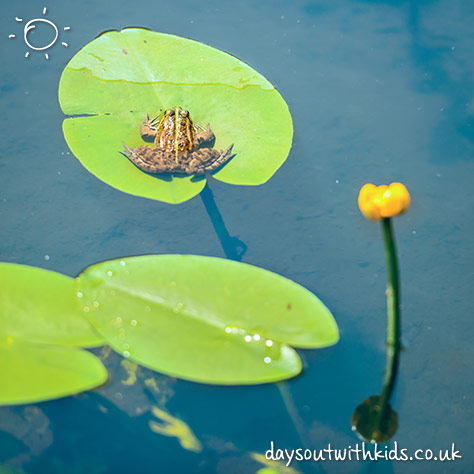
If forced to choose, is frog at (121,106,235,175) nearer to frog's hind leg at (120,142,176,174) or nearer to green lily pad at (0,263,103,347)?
frog's hind leg at (120,142,176,174)

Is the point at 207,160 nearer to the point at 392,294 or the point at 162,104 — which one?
the point at 162,104

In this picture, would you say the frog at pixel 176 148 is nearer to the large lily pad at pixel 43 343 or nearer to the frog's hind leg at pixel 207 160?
the frog's hind leg at pixel 207 160

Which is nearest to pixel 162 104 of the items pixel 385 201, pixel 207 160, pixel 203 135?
pixel 203 135

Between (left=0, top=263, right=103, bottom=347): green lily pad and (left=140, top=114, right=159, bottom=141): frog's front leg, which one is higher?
(left=140, top=114, right=159, bottom=141): frog's front leg

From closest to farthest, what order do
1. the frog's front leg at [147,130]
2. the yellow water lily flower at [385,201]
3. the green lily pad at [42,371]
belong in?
the yellow water lily flower at [385,201]
the green lily pad at [42,371]
the frog's front leg at [147,130]

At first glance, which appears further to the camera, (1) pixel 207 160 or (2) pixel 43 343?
(1) pixel 207 160

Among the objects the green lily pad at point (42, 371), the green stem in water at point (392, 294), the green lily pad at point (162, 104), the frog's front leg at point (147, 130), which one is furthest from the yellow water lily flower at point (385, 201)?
the frog's front leg at point (147, 130)

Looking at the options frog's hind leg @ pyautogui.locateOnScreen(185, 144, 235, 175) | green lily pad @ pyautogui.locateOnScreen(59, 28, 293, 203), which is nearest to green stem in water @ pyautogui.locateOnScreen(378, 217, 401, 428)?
green lily pad @ pyautogui.locateOnScreen(59, 28, 293, 203)
